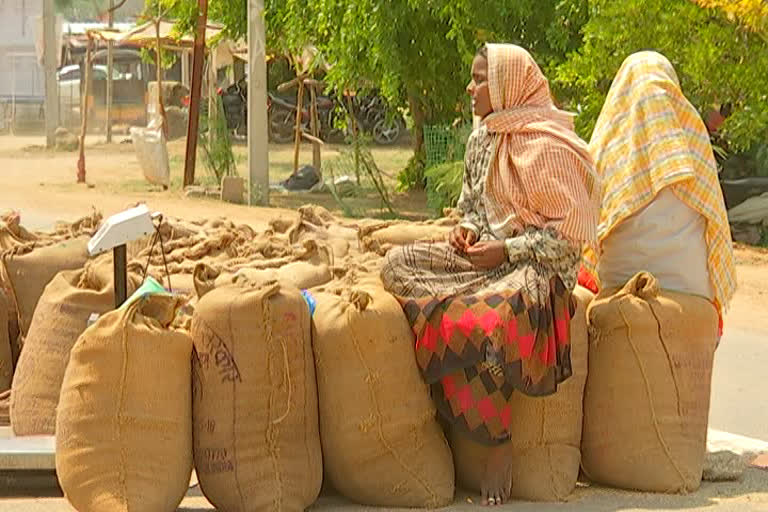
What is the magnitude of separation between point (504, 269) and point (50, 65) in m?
24.4

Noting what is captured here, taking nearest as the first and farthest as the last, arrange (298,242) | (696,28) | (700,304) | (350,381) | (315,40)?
(350,381), (700,304), (298,242), (696,28), (315,40)

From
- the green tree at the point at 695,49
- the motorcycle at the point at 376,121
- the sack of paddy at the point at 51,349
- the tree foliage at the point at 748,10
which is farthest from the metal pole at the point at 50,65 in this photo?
the sack of paddy at the point at 51,349

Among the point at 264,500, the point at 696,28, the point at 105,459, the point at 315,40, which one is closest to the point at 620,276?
the point at 264,500

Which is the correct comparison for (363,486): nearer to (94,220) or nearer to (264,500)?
(264,500)

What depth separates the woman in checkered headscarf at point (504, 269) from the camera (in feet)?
15.9

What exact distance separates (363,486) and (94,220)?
7.37 ft

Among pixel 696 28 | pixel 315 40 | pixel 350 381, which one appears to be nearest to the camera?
pixel 350 381

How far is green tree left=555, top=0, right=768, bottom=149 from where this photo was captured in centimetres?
1212

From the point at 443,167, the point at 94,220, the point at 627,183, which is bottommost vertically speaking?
the point at 443,167

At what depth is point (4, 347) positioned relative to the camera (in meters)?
5.98

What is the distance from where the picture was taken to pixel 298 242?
21.3 feet

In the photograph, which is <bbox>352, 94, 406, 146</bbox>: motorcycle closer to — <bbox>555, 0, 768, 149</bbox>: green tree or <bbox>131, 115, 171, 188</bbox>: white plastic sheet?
<bbox>131, 115, 171, 188</bbox>: white plastic sheet

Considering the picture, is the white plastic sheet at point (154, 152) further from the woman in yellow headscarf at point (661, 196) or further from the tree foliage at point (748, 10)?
the woman in yellow headscarf at point (661, 196)

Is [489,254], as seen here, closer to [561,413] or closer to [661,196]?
[561,413]
